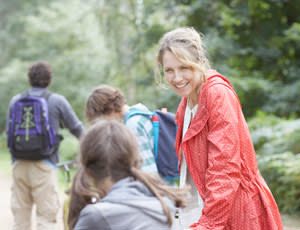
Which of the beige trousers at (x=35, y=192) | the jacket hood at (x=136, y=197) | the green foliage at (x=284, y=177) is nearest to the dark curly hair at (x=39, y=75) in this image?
the beige trousers at (x=35, y=192)

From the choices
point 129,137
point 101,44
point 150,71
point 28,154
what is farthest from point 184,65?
point 101,44

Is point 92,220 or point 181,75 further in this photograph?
point 181,75

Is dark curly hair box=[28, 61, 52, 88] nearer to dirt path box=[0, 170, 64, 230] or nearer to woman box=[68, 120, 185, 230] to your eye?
dirt path box=[0, 170, 64, 230]

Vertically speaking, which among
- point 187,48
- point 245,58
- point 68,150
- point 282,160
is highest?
point 245,58

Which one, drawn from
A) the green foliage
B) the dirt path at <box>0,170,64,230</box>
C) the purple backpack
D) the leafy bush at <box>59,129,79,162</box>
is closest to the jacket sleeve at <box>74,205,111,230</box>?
the purple backpack

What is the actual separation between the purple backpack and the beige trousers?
183 millimetres

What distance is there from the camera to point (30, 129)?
479 centimetres

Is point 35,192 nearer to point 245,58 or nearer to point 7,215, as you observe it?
point 7,215

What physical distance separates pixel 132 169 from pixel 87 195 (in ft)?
0.77

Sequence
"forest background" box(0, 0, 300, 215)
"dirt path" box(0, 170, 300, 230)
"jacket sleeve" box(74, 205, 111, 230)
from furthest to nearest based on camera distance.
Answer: "forest background" box(0, 0, 300, 215), "dirt path" box(0, 170, 300, 230), "jacket sleeve" box(74, 205, 111, 230)

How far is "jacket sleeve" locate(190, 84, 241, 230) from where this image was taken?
209 centimetres

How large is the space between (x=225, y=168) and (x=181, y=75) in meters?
0.61

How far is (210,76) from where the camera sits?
235cm

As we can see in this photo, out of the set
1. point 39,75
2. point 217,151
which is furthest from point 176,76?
point 39,75
